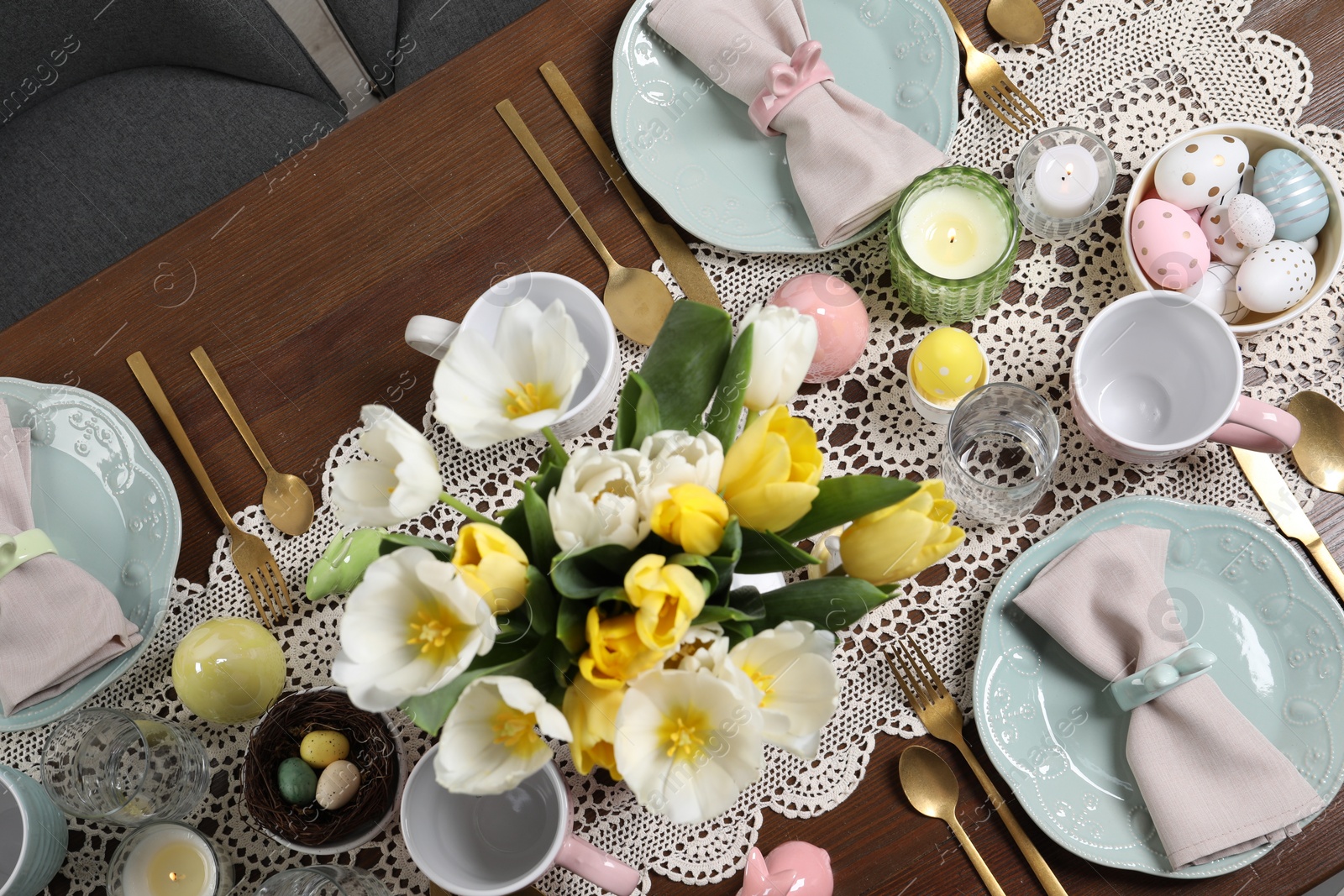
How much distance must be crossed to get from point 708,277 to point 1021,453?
32 centimetres

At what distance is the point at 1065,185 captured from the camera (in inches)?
32.9

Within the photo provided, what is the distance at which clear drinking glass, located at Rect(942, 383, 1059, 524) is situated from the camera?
0.77 m

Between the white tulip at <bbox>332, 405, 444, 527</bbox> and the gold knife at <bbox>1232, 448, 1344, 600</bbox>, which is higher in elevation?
the white tulip at <bbox>332, 405, 444, 527</bbox>

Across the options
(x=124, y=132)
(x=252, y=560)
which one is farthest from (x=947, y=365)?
(x=124, y=132)

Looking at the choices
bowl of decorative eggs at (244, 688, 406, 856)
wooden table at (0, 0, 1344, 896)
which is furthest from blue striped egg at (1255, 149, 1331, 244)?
bowl of decorative eggs at (244, 688, 406, 856)

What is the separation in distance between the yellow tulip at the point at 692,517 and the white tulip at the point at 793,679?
57 millimetres

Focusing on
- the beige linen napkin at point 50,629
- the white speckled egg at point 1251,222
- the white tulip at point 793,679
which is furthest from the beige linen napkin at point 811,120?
the beige linen napkin at point 50,629

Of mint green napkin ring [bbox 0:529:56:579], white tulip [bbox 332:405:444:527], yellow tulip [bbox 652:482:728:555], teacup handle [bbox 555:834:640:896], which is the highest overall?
white tulip [bbox 332:405:444:527]

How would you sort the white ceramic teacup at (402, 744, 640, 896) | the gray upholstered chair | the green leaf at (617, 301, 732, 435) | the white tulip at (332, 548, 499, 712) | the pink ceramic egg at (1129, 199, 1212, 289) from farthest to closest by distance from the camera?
the gray upholstered chair < the pink ceramic egg at (1129, 199, 1212, 289) < the white ceramic teacup at (402, 744, 640, 896) < the green leaf at (617, 301, 732, 435) < the white tulip at (332, 548, 499, 712)

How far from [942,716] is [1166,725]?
0.17 m

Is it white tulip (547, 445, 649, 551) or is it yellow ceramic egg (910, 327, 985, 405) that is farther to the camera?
yellow ceramic egg (910, 327, 985, 405)

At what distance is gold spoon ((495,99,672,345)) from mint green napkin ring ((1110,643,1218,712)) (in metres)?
0.48

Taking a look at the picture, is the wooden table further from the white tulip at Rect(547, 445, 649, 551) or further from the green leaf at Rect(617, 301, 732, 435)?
the white tulip at Rect(547, 445, 649, 551)

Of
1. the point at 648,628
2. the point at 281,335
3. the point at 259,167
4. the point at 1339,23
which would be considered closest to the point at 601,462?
the point at 648,628
